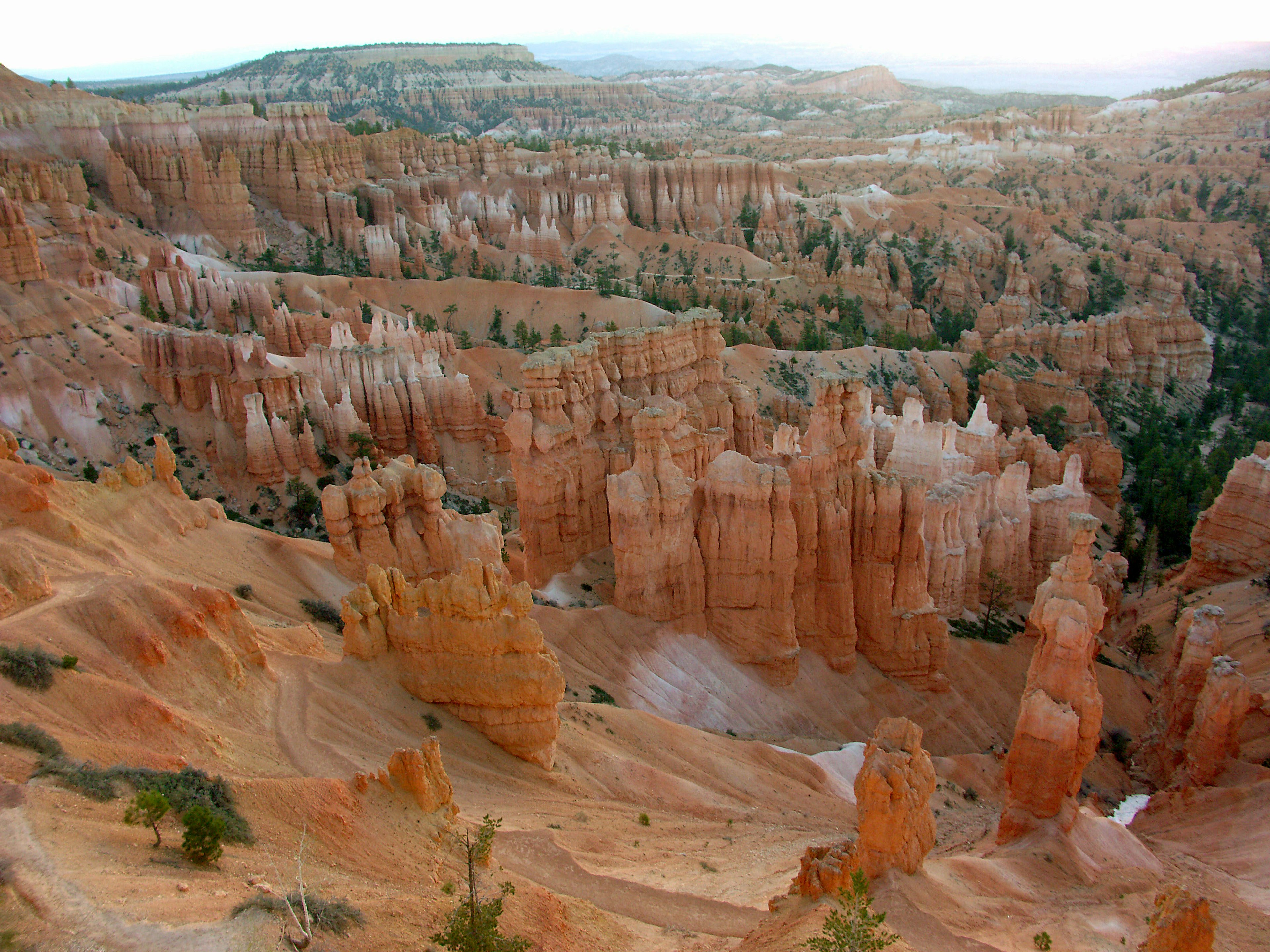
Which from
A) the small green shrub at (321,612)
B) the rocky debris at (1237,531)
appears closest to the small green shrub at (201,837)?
the small green shrub at (321,612)

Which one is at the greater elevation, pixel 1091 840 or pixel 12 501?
pixel 12 501

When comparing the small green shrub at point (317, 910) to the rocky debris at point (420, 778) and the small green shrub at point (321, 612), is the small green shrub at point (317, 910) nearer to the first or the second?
the rocky debris at point (420, 778)

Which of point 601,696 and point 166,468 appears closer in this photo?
point 166,468

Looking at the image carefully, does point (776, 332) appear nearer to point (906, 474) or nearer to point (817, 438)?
point (906, 474)

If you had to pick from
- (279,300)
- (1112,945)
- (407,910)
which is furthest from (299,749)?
(279,300)

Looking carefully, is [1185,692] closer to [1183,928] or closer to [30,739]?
[1183,928]

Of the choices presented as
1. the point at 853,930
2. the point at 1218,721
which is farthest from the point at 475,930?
the point at 1218,721
